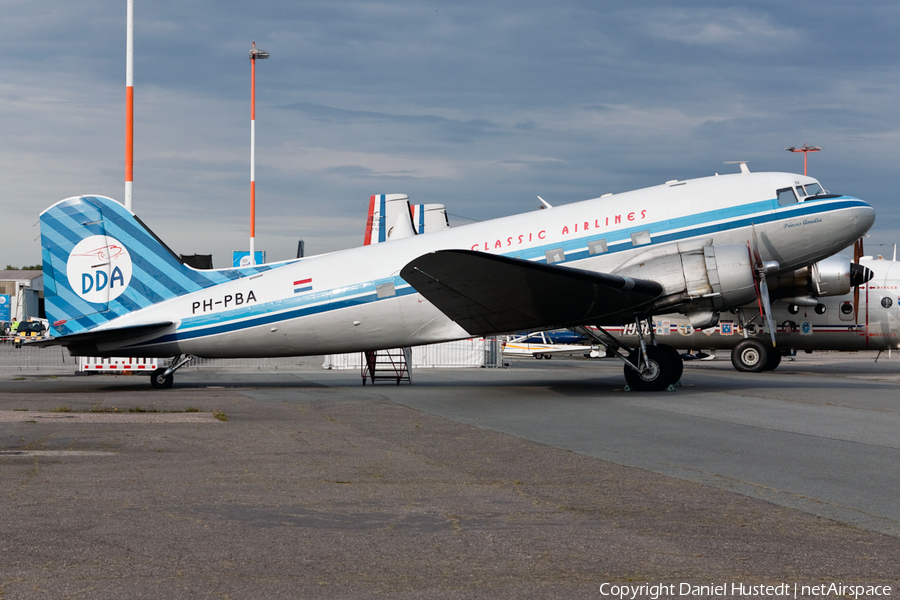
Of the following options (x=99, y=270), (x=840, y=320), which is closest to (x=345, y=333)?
(x=99, y=270)

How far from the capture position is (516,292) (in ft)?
52.6

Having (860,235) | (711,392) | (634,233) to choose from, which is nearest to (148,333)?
(634,233)

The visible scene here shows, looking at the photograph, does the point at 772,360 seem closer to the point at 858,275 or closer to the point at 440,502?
the point at 858,275

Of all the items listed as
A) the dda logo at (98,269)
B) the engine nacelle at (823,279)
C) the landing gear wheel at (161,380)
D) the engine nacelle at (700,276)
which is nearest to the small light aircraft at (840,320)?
the engine nacelle at (823,279)

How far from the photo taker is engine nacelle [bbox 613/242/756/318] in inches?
649

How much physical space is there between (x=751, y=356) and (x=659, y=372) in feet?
42.2

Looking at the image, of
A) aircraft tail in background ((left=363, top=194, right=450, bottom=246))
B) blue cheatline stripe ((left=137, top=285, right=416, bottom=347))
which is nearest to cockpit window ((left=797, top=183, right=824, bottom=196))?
blue cheatline stripe ((left=137, top=285, right=416, bottom=347))

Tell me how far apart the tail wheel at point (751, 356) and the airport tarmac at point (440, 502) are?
1555 cm

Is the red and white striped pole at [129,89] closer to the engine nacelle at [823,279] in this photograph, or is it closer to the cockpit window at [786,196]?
the cockpit window at [786,196]

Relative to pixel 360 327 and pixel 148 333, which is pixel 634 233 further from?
pixel 148 333

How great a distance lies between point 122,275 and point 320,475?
45.6 feet

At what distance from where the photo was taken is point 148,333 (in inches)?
744
